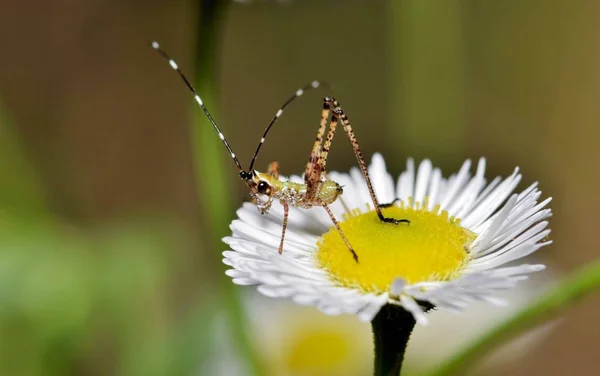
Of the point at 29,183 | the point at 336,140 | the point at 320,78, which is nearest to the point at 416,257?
the point at 29,183

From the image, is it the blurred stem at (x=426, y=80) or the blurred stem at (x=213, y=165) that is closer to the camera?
the blurred stem at (x=213, y=165)

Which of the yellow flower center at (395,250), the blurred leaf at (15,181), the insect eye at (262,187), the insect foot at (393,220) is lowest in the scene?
the yellow flower center at (395,250)

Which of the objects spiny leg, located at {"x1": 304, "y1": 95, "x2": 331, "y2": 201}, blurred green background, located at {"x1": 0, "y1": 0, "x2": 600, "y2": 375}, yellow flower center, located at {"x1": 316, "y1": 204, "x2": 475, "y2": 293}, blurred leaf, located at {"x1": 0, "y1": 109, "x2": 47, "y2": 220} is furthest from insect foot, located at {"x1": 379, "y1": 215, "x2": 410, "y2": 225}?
blurred leaf, located at {"x1": 0, "y1": 109, "x2": 47, "y2": 220}

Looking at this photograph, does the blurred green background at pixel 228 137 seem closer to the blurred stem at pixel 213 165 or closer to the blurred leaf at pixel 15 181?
the blurred leaf at pixel 15 181

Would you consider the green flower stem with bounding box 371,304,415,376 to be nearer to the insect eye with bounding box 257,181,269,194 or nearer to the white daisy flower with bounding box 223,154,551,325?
the white daisy flower with bounding box 223,154,551,325

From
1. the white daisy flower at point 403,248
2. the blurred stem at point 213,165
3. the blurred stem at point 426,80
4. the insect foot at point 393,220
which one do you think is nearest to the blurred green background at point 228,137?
the blurred stem at point 426,80

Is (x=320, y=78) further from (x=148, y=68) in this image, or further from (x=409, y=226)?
(x=409, y=226)
